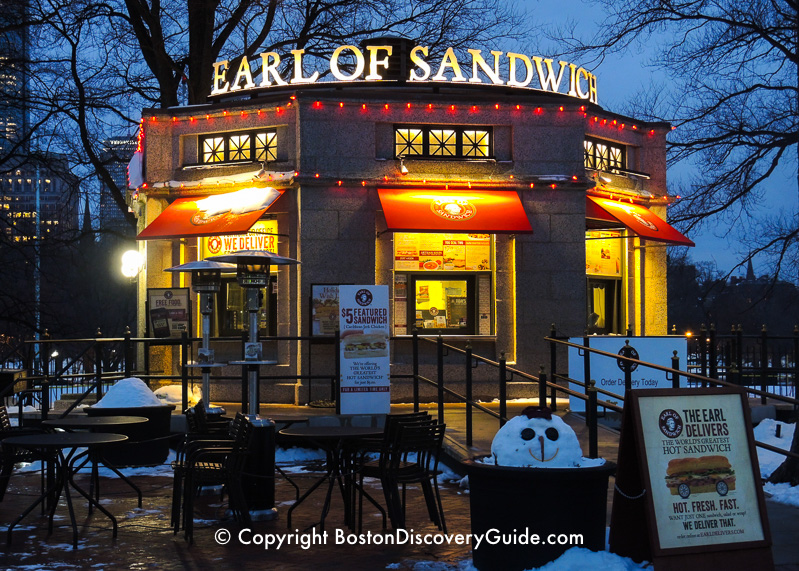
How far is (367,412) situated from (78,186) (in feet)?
55.4

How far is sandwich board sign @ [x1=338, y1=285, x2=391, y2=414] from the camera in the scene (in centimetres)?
1373

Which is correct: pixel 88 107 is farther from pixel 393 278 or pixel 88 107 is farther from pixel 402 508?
pixel 402 508

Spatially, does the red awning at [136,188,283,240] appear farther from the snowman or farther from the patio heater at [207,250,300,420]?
the snowman

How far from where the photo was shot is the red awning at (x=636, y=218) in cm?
1773

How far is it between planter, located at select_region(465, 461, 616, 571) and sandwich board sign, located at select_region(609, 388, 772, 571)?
0.27m

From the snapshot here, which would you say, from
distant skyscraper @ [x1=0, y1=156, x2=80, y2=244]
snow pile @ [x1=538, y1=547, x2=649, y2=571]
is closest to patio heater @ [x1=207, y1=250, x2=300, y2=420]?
snow pile @ [x1=538, y1=547, x2=649, y2=571]

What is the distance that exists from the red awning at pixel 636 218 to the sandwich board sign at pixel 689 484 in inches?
436

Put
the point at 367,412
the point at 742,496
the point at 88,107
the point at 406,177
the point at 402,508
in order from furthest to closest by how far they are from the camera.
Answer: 1. the point at 88,107
2. the point at 406,177
3. the point at 367,412
4. the point at 402,508
5. the point at 742,496

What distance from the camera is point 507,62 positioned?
63.8 ft

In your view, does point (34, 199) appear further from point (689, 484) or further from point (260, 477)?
point (689, 484)

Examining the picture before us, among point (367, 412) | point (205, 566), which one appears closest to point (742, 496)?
point (205, 566)

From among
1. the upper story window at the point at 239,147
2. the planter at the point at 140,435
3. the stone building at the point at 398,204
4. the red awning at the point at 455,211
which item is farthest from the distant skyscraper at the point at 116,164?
the planter at the point at 140,435

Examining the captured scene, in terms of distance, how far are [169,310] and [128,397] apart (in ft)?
17.2

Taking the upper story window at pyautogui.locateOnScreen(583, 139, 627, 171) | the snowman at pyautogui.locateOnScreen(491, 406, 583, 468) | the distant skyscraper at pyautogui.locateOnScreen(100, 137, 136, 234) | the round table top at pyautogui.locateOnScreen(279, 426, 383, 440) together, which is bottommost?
the round table top at pyautogui.locateOnScreen(279, 426, 383, 440)
